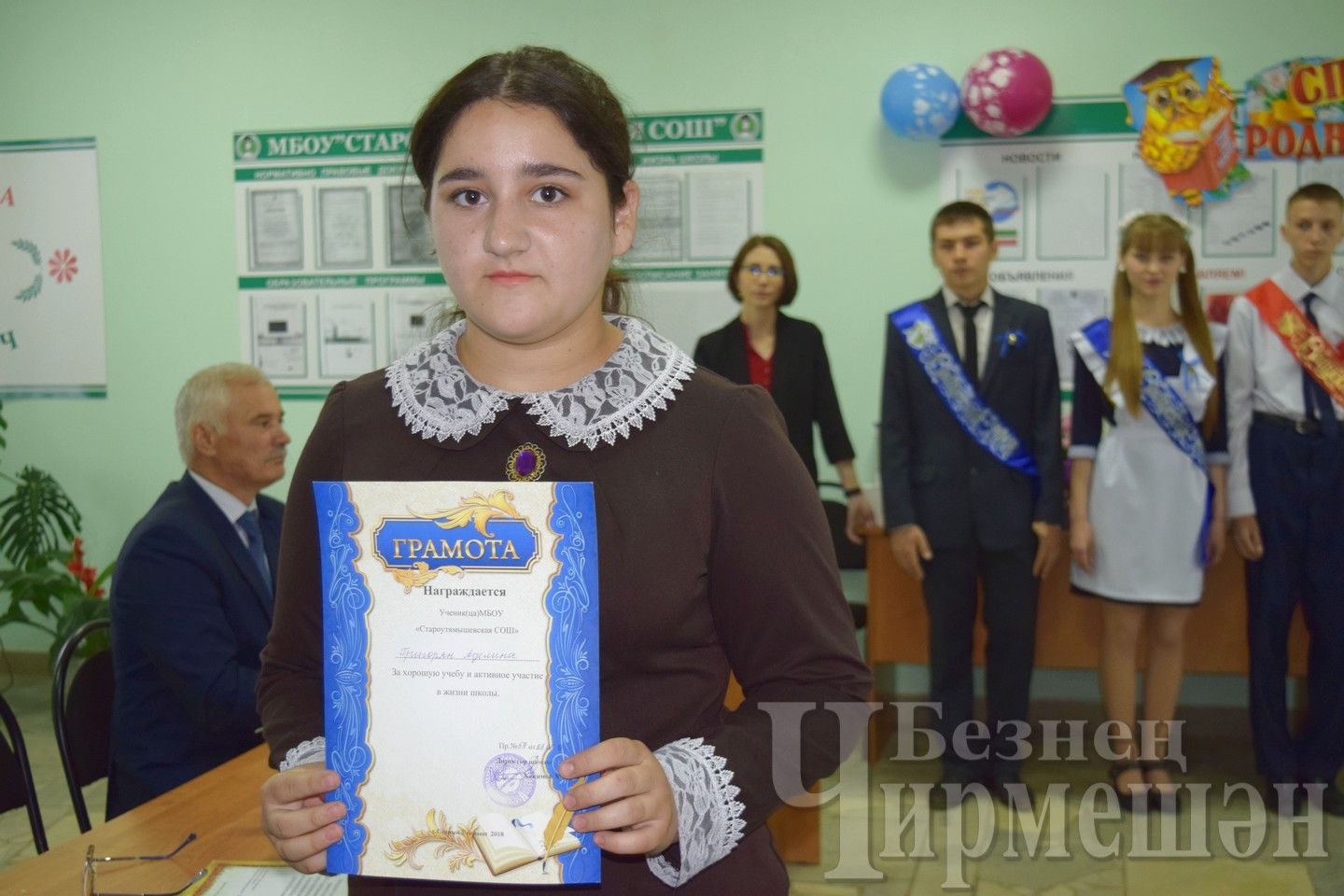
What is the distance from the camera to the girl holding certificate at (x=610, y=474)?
96 cm

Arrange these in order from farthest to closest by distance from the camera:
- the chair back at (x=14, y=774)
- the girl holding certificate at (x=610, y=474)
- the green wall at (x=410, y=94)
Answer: the green wall at (x=410, y=94)
the chair back at (x=14, y=774)
the girl holding certificate at (x=610, y=474)

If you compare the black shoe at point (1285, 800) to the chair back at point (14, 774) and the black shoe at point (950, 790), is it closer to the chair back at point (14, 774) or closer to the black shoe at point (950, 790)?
the black shoe at point (950, 790)

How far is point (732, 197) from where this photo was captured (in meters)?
4.81

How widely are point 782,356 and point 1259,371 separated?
156 cm

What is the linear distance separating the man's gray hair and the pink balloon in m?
2.86

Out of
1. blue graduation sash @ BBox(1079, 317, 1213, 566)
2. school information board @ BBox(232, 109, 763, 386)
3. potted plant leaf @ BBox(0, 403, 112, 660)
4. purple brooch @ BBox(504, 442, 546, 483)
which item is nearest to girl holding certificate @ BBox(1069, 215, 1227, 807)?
blue graduation sash @ BBox(1079, 317, 1213, 566)

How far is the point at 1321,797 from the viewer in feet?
12.1

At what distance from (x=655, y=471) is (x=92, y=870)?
915 mm

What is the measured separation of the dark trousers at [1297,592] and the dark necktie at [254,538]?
2963 mm

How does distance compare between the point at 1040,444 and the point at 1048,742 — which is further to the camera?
the point at 1048,742

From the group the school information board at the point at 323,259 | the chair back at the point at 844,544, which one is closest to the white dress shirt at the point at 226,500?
the chair back at the point at 844,544

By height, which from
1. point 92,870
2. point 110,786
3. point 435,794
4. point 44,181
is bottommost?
point 110,786

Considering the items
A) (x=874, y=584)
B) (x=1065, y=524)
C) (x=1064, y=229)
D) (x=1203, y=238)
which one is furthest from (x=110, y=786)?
(x=1203, y=238)

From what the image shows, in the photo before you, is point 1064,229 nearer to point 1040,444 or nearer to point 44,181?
point 1040,444
